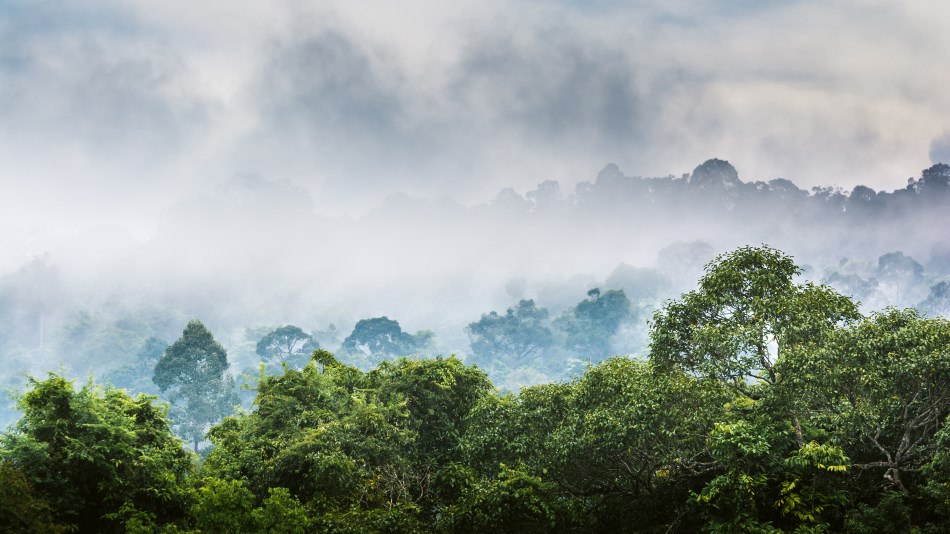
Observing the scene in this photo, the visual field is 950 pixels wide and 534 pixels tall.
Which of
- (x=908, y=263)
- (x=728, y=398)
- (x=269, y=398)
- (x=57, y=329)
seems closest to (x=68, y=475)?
(x=269, y=398)

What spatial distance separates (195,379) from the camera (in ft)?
218

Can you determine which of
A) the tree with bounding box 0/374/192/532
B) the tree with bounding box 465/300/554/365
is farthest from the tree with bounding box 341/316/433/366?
the tree with bounding box 0/374/192/532

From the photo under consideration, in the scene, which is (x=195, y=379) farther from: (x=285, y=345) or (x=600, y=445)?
(x=600, y=445)

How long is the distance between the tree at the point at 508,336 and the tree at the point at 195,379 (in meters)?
46.9

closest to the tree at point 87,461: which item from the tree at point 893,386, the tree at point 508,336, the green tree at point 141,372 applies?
the tree at point 893,386

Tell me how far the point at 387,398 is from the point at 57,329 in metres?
128

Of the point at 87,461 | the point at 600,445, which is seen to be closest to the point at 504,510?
the point at 600,445

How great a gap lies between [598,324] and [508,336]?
1448 cm

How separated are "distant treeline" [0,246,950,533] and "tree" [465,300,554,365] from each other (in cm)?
8643

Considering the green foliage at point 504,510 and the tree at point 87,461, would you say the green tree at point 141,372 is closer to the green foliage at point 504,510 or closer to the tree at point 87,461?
the tree at point 87,461

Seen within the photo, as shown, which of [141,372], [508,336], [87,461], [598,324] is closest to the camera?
[87,461]

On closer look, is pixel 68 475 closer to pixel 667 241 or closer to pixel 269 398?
pixel 269 398

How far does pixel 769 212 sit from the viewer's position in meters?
195

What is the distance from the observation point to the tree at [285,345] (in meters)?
93.9
